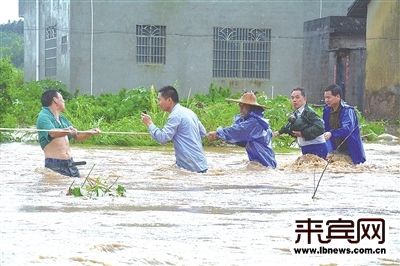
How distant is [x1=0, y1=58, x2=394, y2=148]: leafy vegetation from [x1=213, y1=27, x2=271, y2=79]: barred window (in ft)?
25.0

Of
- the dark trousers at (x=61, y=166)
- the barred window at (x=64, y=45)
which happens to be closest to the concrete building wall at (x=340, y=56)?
the barred window at (x=64, y=45)

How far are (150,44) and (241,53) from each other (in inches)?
125

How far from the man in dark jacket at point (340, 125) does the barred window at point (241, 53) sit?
17.3m

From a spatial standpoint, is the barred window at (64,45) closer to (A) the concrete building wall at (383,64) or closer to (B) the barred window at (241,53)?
(B) the barred window at (241,53)

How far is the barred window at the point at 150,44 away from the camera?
1215 inches

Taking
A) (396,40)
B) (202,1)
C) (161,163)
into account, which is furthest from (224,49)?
(161,163)

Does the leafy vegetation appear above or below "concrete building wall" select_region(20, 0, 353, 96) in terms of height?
below

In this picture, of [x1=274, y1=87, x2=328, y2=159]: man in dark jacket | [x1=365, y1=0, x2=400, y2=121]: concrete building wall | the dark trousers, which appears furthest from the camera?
[x1=365, y1=0, x2=400, y2=121]: concrete building wall

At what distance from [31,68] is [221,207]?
89.9 feet

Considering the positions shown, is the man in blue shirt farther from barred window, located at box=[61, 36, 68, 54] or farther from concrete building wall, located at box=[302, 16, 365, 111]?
barred window, located at box=[61, 36, 68, 54]

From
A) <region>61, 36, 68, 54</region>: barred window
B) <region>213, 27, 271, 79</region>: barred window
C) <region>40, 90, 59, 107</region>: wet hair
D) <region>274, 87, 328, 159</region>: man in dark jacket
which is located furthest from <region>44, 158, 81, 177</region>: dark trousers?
<region>213, 27, 271, 79</region>: barred window

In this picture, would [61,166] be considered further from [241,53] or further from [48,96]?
[241,53]

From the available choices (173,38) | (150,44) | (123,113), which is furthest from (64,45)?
(123,113)

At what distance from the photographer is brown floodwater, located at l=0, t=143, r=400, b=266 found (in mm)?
7195
